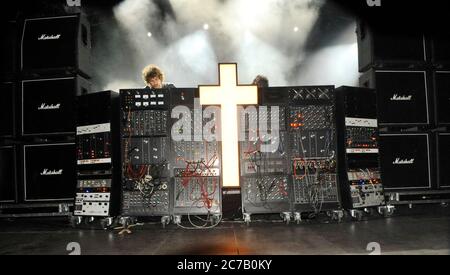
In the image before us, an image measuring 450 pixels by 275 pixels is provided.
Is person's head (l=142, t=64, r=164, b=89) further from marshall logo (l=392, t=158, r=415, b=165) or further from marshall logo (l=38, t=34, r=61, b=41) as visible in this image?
marshall logo (l=392, t=158, r=415, b=165)

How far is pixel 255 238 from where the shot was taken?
3438mm

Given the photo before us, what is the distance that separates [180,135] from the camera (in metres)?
4.33

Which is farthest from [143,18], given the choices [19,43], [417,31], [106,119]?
[417,31]

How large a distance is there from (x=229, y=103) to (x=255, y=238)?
166 cm

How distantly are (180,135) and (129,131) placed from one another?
0.66m

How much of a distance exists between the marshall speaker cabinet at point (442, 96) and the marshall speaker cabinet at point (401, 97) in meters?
0.13

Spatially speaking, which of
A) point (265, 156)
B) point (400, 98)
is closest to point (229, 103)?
point (265, 156)

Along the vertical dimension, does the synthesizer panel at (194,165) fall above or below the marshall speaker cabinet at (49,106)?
below

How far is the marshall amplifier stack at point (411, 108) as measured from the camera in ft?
15.6

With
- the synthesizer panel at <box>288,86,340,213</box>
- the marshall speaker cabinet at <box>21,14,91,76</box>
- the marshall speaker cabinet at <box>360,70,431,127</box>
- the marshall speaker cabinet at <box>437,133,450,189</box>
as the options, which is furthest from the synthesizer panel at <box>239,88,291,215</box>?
the marshall speaker cabinet at <box>21,14,91,76</box>

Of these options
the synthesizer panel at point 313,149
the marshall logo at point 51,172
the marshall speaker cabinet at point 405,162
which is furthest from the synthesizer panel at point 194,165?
the marshall speaker cabinet at point 405,162

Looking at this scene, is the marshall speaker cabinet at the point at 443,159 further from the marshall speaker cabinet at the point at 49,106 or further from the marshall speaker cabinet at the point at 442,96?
the marshall speaker cabinet at the point at 49,106

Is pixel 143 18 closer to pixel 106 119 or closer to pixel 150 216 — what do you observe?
pixel 106 119

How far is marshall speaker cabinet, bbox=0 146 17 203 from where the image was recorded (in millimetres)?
4801
